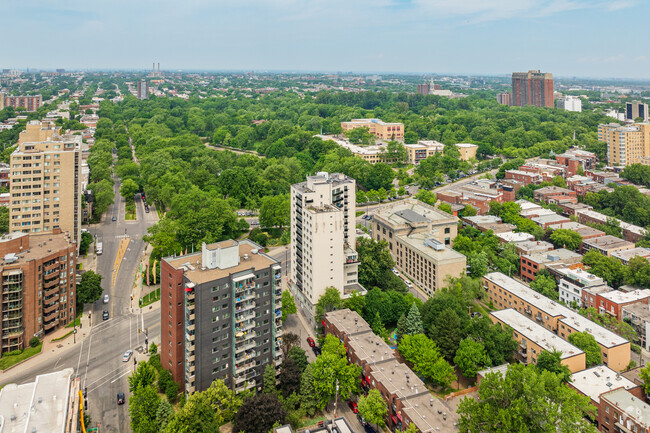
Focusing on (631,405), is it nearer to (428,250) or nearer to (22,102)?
(428,250)

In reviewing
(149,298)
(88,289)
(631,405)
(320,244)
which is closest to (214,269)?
(320,244)

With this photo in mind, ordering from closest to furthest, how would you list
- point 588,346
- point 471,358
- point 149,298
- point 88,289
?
point 471,358, point 588,346, point 88,289, point 149,298

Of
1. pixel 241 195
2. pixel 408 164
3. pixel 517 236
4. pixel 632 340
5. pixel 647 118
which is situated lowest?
pixel 632 340

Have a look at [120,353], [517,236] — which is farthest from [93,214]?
[517,236]

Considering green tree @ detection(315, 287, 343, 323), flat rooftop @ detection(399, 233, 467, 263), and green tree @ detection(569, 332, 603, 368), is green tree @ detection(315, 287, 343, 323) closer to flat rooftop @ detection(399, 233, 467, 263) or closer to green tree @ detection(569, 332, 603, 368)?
flat rooftop @ detection(399, 233, 467, 263)

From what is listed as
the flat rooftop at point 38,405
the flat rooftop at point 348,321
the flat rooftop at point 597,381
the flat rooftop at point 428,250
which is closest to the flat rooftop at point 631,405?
the flat rooftop at point 597,381

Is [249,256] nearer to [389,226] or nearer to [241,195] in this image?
[389,226]

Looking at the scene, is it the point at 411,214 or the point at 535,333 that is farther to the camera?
the point at 411,214
